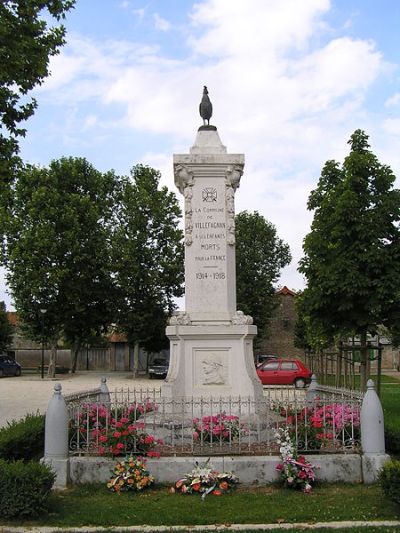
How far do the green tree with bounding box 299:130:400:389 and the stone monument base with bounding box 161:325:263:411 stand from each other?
4.74 metres

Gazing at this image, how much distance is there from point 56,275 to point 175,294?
7815 mm

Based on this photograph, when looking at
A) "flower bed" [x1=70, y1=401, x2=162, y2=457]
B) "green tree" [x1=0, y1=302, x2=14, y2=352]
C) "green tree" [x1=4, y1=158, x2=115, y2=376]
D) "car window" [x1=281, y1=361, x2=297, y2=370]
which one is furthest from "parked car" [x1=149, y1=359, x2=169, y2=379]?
"flower bed" [x1=70, y1=401, x2=162, y2=457]

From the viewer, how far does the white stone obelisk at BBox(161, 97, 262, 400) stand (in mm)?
10297

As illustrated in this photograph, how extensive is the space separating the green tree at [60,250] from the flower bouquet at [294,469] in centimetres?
2878

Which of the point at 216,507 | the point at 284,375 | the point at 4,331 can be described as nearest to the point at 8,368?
the point at 4,331

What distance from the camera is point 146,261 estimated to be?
1495 inches

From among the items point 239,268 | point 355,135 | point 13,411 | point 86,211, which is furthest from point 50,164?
point 355,135

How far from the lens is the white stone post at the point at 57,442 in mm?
7820

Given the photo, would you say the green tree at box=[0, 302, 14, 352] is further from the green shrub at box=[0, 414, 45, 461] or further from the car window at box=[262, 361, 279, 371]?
the green shrub at box=[0, 414, 45, 461]

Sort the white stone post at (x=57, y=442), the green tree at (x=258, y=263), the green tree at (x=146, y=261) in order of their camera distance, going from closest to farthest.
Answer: the white stone post at (x=57, y=442), the green tree at (x=146, y=261), the green tree at (x=258, y=263)

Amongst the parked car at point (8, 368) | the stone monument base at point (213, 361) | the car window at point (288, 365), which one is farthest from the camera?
the parked car at point (8, 368)

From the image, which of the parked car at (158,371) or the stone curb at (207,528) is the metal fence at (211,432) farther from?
the parked car at (158,371)

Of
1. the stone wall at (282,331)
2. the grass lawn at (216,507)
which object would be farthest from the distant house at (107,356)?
the grass lawn at (216,507)

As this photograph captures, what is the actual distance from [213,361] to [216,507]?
3.66m
